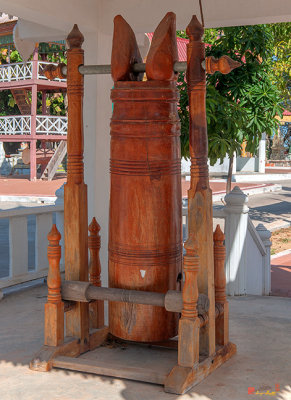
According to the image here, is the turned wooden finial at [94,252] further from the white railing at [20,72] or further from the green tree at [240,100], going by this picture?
the white railing at [20,72]

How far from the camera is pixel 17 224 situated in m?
6.39

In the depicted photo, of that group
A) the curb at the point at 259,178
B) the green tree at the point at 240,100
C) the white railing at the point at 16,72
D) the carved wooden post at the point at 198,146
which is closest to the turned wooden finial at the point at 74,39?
the carved wooden post at the point at 198,146

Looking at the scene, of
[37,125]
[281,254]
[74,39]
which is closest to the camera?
[74,39]

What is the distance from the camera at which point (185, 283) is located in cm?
370

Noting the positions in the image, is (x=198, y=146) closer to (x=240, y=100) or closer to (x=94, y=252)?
(x=94, y=252)

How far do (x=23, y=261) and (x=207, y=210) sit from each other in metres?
3.15

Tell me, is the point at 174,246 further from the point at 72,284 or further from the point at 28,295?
the point at 28,295

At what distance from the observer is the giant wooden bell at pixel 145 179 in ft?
12.9

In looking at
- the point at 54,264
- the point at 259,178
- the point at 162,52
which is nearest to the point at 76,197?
the point at 54,264

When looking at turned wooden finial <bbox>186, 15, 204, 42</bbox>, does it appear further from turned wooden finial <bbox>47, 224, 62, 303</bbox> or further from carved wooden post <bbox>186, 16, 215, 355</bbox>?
turned wooden finial <bbox>47, 224, 62, 303</bbox>

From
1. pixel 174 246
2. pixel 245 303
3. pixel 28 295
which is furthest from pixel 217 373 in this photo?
pixel 28 295

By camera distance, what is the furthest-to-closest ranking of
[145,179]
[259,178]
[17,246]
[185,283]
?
1. [259,178]
2. [17,246]
3. [145,179]
4. [185,283]

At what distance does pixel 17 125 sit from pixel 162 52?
25229 mm

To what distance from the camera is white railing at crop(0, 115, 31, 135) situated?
28.1m
